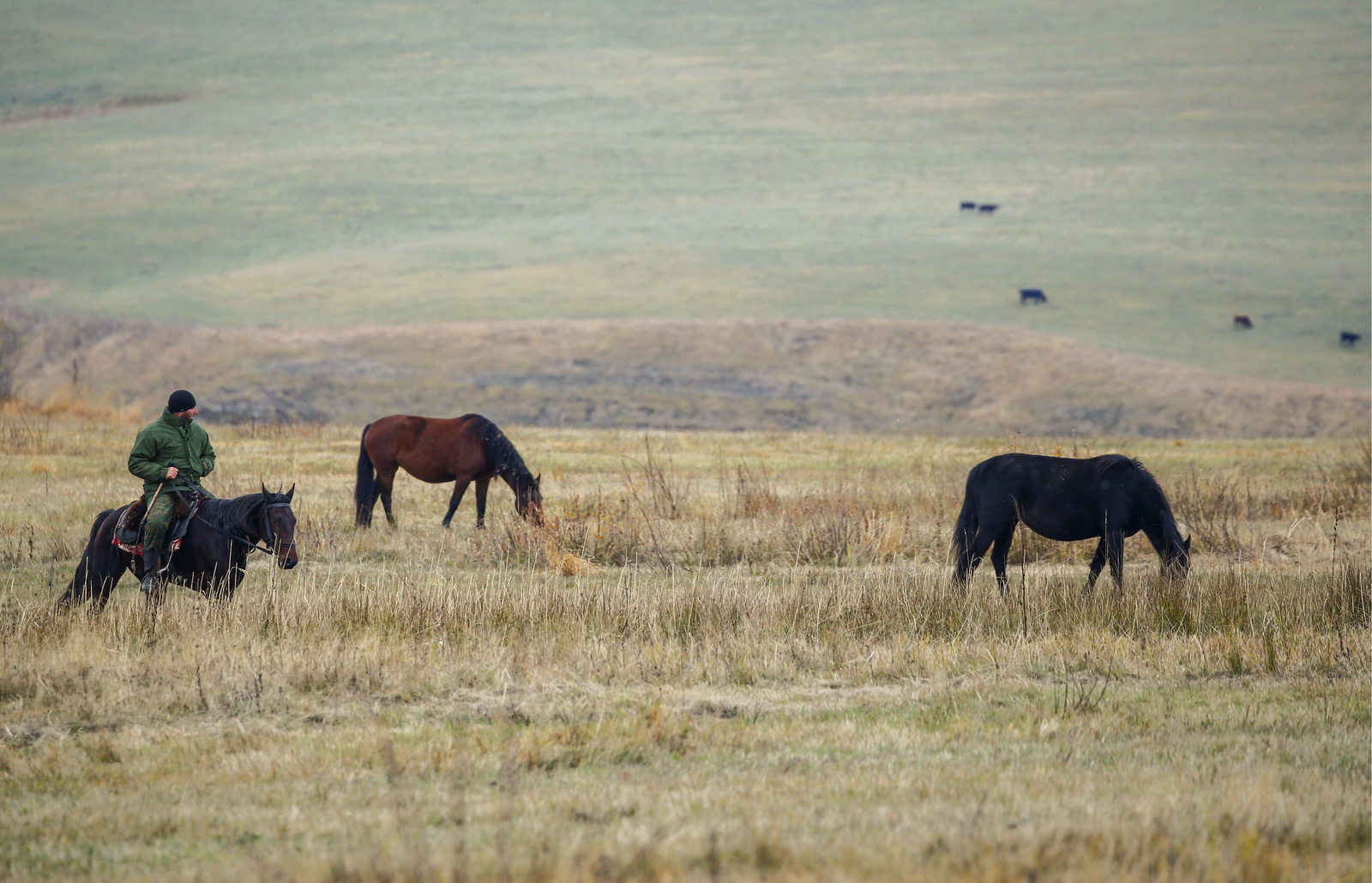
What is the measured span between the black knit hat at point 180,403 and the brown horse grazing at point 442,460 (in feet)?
21.5

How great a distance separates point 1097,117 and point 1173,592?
301ft

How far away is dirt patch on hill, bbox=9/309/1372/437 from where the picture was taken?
4612cm

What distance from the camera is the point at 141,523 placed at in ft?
35.8

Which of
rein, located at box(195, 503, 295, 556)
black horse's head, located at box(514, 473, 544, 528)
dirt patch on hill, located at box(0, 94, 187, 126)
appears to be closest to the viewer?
rein, located at box(195, 503, 295, 556)

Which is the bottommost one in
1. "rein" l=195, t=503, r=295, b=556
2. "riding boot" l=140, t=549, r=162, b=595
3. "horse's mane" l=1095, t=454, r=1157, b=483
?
"riding boot" l=140, t=549, r=162, b=595

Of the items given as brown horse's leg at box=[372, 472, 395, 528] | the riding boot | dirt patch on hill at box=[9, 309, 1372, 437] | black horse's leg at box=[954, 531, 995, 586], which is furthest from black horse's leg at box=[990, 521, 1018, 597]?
dirt patch on hill at box=[9, 309, 1372, 437]

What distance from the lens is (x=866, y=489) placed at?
2017 cm

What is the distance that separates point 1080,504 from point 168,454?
841 cm

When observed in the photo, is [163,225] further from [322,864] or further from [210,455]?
[322,864]

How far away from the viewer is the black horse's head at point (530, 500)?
16641 millimetres

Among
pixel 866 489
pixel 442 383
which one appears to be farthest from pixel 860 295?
pixel 866 489

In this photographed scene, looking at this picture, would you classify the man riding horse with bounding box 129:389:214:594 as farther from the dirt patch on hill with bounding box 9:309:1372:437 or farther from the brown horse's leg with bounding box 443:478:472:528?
the dirt patch on hill with bounding box 9:309:1372:437

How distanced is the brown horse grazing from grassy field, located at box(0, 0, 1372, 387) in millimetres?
41529

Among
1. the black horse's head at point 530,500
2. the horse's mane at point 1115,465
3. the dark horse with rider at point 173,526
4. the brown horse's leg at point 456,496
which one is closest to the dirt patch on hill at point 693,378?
the brown horse's leg at point 456,496
